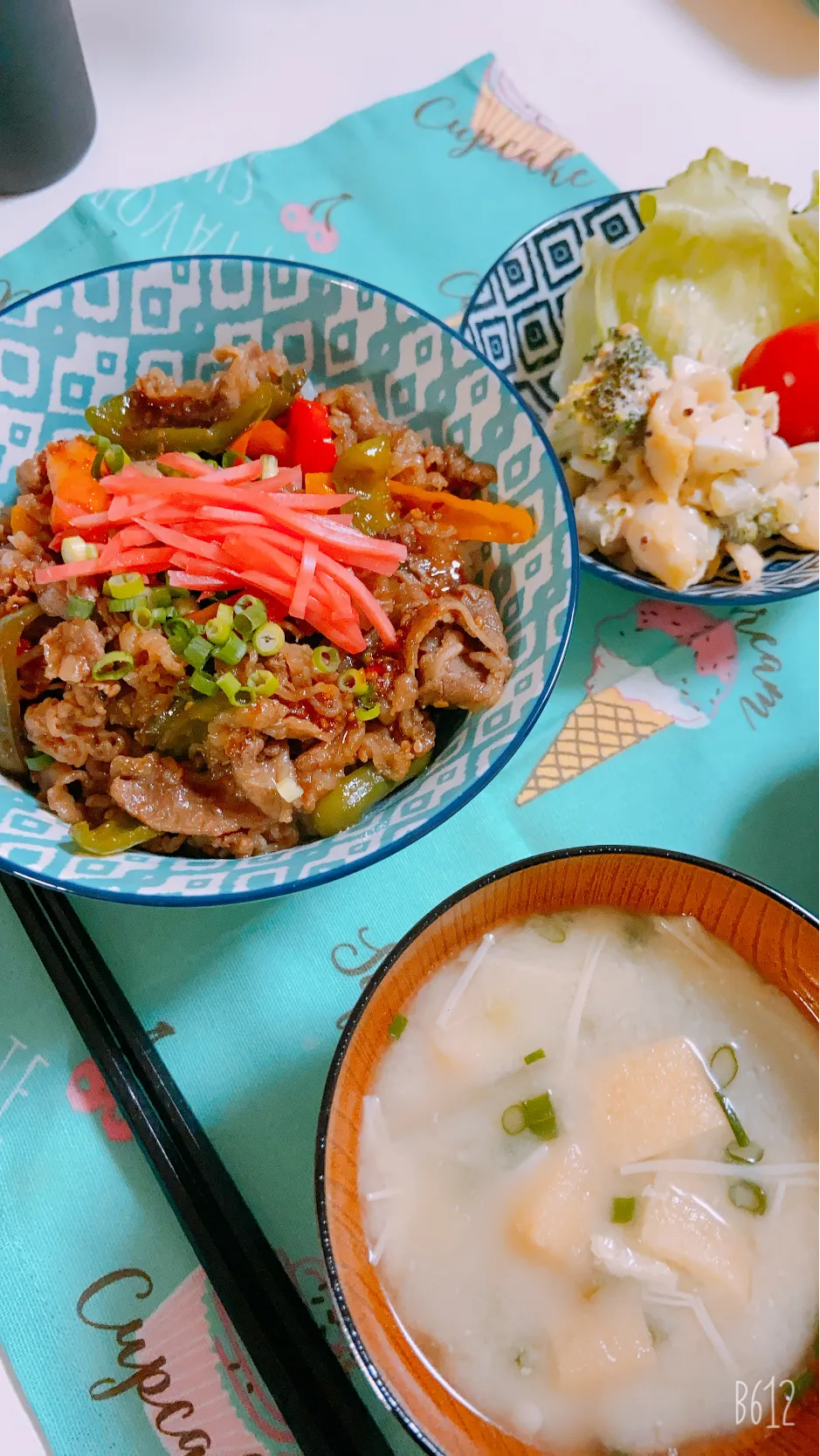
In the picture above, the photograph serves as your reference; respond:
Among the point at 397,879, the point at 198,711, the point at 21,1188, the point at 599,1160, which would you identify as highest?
the point at 198,711

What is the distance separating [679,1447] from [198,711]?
4.12 ft

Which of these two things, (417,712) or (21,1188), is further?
(417,712)

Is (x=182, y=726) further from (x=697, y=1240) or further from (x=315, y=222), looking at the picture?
(x=315, y=222)

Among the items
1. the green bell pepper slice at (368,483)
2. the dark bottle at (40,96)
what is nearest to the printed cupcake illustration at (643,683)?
the green bell pepper slice at (368,483)

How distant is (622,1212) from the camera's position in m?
1.28

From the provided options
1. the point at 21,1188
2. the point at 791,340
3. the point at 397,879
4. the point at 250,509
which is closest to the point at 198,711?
the point at 250,509

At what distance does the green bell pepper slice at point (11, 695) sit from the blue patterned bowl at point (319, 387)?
61 millimetres

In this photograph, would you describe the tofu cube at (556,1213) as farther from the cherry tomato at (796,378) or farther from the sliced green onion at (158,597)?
the cherry tomato at (796,378)

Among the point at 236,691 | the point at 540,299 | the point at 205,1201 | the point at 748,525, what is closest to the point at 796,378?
the point at 748,525

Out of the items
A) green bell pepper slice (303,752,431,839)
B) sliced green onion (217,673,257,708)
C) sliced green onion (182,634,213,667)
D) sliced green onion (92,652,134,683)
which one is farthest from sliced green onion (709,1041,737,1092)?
sliced green onion (92,652,134,683)

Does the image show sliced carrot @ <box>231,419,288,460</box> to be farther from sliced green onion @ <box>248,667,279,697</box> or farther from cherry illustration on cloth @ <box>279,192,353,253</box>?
cherry illustration on cloth @ <box>279,192,353,253</box>

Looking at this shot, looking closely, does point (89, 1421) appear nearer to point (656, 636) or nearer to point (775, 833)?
point (775, 833)

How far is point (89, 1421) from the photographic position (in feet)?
4.35

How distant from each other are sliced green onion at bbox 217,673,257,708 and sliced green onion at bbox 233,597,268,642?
0.07 m
